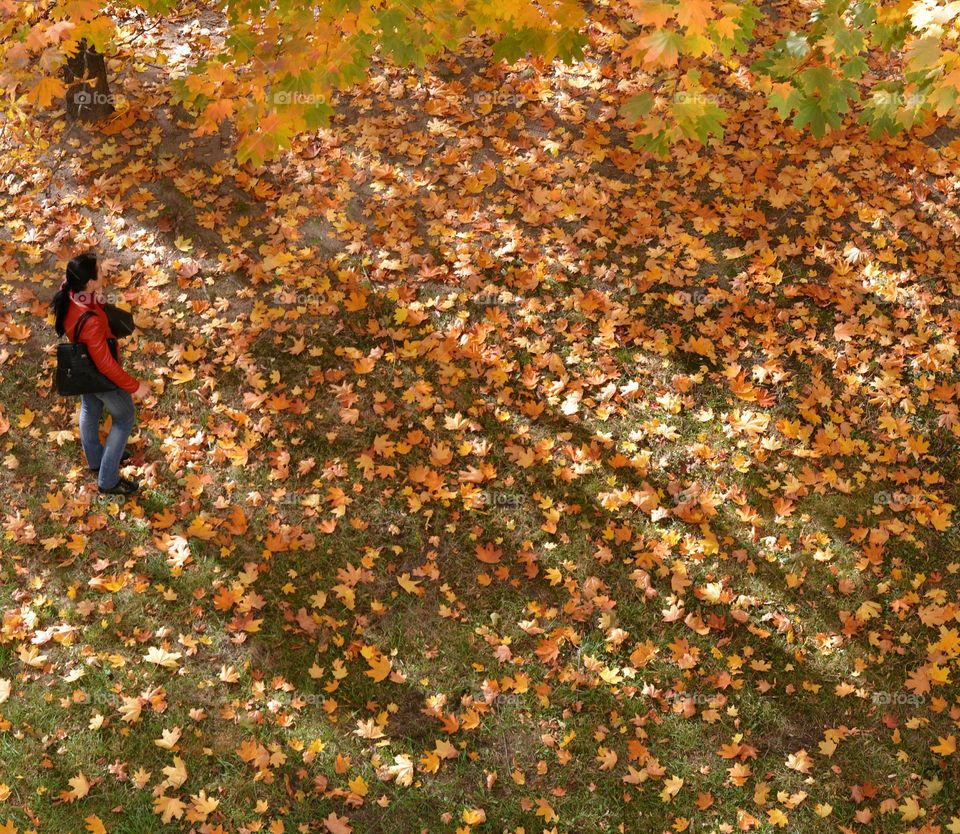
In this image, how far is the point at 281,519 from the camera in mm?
5574

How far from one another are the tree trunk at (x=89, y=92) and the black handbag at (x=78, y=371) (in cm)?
443

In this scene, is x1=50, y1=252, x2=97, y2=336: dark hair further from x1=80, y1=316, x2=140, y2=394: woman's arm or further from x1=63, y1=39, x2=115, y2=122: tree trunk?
x1=63, y1=39, x2=115, y2=122: tree trunk

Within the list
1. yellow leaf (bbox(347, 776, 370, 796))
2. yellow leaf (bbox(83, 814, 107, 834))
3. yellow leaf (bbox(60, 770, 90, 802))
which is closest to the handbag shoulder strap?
yellow leaf (bbox(60, 770, 90, 802))

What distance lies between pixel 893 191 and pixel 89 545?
752 cm

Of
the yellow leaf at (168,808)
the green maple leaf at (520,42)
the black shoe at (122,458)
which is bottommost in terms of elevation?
the yellow leaf at (168,808)

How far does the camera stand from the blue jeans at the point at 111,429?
17.8 feet

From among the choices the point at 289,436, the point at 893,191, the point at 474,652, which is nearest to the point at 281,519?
the point at 289,436

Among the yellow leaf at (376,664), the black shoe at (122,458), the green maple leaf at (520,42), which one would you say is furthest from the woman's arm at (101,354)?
the green maple leaf at (520,42)

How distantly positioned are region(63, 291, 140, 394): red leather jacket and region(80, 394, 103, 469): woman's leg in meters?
0.46

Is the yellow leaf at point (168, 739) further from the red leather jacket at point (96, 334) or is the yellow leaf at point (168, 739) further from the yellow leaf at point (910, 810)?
the yellow leaf at point (910, 810)

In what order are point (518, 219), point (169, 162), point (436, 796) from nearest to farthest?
point (436, 796), point (518, 219), point (169, 162)

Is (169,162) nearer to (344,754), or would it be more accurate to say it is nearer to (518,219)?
(518,219)

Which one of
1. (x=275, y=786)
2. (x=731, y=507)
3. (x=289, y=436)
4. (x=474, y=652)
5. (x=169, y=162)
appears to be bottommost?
(x=275, y=786)

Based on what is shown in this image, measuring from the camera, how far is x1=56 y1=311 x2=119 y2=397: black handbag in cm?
503
